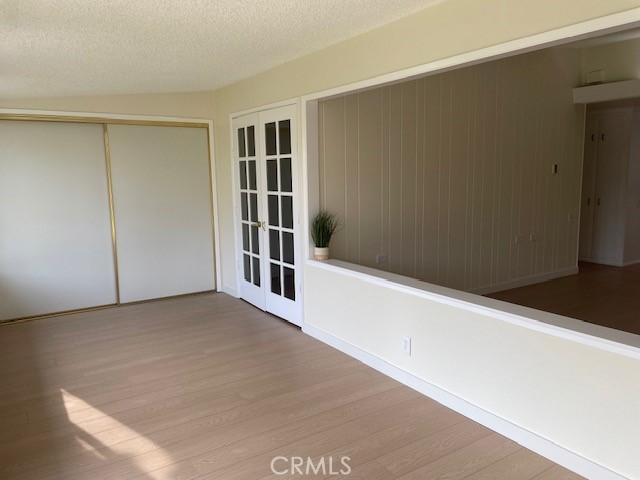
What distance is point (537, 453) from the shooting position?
2.48m

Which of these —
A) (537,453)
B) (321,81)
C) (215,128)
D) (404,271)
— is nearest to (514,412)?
(537,453)

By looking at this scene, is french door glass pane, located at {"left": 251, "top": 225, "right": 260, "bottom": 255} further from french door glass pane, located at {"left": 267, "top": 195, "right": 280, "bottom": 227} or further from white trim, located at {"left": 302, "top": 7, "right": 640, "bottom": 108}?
white trim, located at {"left": 302, "top": 7, "right": 640, "bottom": 108}

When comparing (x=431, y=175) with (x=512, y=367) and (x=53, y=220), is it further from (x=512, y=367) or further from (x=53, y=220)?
(x=53, y=220)

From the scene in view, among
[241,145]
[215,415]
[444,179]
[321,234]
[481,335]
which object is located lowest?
[215,415]

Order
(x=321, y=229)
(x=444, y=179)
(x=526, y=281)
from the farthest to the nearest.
Answer: (x=526, y=281), (x=444, y=179), (x=321, y=229)

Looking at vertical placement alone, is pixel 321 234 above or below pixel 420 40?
below

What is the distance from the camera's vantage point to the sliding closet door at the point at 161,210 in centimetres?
531

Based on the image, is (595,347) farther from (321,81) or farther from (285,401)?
(321,81)

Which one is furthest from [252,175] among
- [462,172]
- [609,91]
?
[609,91]

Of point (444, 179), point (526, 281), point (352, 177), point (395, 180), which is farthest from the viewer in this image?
point (526, 281)

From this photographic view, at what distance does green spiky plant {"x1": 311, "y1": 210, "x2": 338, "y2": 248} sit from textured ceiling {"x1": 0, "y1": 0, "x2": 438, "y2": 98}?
1383 millimetres

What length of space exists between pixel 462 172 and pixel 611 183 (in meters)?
3.49

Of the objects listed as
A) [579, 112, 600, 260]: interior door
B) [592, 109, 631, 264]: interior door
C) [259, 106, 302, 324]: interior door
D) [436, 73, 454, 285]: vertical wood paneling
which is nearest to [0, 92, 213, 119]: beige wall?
[259, 106, 302, 324]: interior door

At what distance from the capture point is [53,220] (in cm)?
495
